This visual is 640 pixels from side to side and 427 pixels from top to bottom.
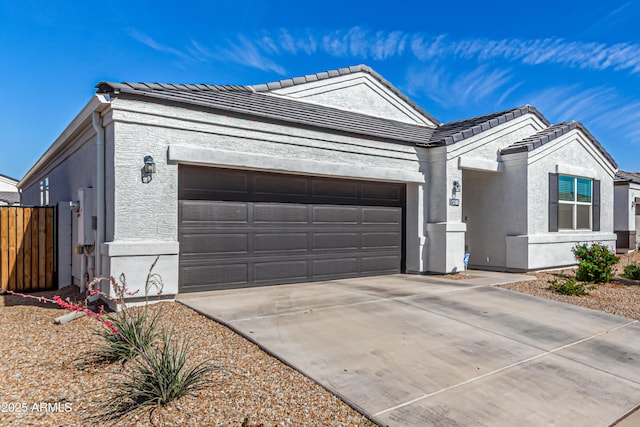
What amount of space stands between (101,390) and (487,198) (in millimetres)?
11359

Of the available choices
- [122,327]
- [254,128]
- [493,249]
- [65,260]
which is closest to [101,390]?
[122,327]

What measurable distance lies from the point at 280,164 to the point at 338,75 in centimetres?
423

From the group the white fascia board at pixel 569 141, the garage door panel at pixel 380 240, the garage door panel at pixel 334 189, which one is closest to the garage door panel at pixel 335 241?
the garage door panel at pixel 380 240

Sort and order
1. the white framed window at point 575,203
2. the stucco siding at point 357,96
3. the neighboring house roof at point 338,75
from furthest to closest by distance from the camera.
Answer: the white framed window at point 575,203
the stucco siding at point 357,96
the neighboring house roof at point 338,75

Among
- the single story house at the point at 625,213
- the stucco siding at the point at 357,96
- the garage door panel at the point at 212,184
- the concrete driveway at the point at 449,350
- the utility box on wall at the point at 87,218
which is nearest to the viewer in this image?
the concrete driveway at the point at 449,350

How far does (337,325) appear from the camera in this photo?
5598 mm

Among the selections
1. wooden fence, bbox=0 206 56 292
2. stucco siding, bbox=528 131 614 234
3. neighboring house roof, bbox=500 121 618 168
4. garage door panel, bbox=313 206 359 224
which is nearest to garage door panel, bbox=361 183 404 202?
garage door panel, bbox=313 206 359 224

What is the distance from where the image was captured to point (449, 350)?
4.81m

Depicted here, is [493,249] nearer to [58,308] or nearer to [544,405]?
[544,405]

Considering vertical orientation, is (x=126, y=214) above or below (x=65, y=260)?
above

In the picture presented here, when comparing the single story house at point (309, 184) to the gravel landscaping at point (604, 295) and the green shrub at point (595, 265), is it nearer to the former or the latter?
the green shrub at point (595, 265)

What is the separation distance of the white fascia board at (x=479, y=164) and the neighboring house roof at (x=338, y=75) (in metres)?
2.42

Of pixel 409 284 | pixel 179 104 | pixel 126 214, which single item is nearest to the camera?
pixel 126 214

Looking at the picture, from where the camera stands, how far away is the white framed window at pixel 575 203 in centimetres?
1218
